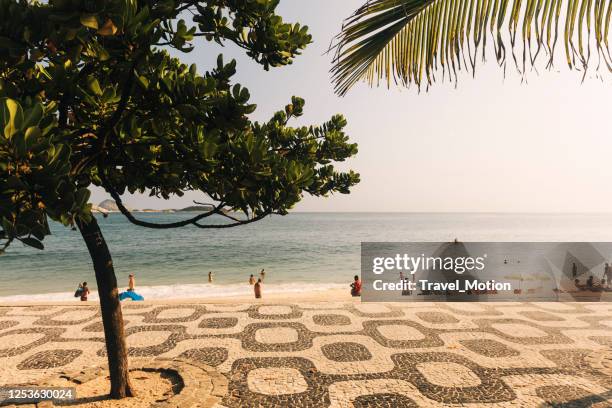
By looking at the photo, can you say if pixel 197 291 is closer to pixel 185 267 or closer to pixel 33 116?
pixel 185 267

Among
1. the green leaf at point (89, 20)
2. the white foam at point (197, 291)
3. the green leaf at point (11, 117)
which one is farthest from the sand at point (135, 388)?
the white foam at point (197, 291)

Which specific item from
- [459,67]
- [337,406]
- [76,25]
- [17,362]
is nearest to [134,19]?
[76,25]

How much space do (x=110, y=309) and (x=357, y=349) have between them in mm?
5639

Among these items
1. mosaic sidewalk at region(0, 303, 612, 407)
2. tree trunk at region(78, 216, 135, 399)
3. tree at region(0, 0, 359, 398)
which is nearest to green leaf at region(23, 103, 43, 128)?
tree at region(0, 0, 359, 398)

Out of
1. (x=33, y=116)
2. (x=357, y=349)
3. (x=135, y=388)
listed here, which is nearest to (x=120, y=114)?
(x=33, y=116)

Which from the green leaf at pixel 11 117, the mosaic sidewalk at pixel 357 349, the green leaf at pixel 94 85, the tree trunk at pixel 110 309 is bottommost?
the mosaic sidewalk at pixel 357 349

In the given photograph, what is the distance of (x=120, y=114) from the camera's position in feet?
12.1

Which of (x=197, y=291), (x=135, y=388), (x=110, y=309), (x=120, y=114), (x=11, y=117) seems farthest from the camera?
(x=197, y=291)

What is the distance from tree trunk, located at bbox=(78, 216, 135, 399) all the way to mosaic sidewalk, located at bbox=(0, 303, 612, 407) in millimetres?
1925

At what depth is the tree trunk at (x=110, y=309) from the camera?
5.57m

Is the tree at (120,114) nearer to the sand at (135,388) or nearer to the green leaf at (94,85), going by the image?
the green leaf at (94,85)

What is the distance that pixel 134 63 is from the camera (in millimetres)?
2906

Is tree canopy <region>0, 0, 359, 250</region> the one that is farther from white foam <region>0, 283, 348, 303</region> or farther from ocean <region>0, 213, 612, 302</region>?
ocean <region>0, 213, 612, 302</region>

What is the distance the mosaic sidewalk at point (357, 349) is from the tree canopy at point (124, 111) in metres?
4.37
